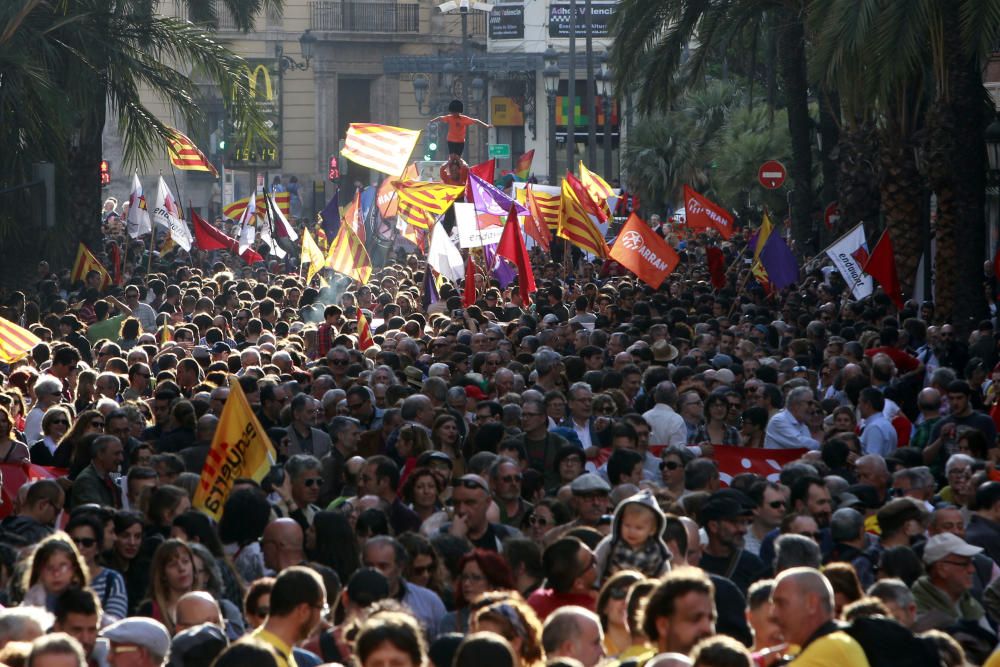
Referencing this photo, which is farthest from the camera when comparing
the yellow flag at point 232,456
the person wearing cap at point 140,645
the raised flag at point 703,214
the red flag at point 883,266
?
the raised flag at point 703,214

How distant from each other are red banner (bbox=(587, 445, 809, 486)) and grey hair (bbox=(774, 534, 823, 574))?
4.01 meters

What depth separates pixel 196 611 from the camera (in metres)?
6.57

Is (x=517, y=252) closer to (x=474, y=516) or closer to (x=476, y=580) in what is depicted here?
(x=474, y=516)

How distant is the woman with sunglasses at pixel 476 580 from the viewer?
7371mm

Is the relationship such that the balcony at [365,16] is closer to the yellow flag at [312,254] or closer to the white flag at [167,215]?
the white flag at [167,215]

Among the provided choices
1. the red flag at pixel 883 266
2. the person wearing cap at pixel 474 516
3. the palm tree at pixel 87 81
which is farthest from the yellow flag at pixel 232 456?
the palm tree at pixel 87 81

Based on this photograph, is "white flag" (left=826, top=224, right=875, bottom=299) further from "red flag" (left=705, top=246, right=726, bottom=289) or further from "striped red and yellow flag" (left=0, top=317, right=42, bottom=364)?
"striped red and yellow flag" (left=0, top=317, right=42, bottom=364)

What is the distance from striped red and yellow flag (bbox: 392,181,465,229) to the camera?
78.5 feet

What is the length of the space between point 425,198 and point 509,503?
14738 millimetres

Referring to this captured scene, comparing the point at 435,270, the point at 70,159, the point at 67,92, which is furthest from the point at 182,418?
the point at 70,159

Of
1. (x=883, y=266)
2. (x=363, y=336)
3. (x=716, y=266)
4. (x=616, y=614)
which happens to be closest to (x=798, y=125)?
(x=716, y=266)

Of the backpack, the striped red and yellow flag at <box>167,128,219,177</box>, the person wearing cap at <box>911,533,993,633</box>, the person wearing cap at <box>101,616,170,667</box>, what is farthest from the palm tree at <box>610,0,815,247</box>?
the person wearing cap at <box>101,616,170,667</box>

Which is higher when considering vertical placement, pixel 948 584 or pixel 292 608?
pixel 292 608

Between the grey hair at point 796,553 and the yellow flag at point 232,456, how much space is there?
2892 millimetres
